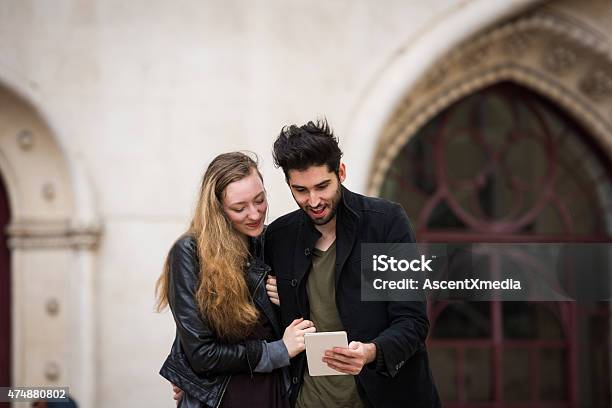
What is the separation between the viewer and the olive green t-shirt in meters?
2.95

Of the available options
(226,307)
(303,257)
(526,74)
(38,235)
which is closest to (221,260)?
(226,307)

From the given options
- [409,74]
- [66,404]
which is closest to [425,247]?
[66,404]

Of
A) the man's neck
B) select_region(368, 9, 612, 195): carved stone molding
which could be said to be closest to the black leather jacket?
the man's neck

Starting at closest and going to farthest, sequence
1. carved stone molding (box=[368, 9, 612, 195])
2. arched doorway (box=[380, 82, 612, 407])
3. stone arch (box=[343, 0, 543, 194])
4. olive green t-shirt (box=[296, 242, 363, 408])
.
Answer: olive green t-shirt (box=[296, 242, 363, 408])
stone arch (box=[343, 0, 543, 194])
carved stone molding (box=[368, 9, 612, 195])
arched doorway (box=[380, 82, 612, 407])

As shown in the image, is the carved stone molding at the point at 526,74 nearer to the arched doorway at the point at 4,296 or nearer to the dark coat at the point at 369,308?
the arched doorway at the point at 4,296

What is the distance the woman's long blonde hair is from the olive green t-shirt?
22 cm

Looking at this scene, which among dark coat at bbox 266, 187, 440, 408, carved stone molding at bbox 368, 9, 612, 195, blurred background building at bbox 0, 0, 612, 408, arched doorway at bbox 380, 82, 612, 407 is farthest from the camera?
arched doorway at bbox 380, 82, 612, 407

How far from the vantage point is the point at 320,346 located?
105 inches

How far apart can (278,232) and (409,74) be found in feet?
11.0

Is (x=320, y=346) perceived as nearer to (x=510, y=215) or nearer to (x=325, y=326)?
(x=325, y=326)

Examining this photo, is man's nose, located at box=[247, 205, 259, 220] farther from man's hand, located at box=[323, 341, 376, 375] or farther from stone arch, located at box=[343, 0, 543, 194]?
stone arch, located at box=[343, 0, 543, 194]

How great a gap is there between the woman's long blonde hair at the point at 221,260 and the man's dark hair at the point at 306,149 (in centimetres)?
19

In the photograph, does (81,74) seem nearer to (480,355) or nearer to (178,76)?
(178,76)

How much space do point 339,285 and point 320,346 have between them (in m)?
0.32
